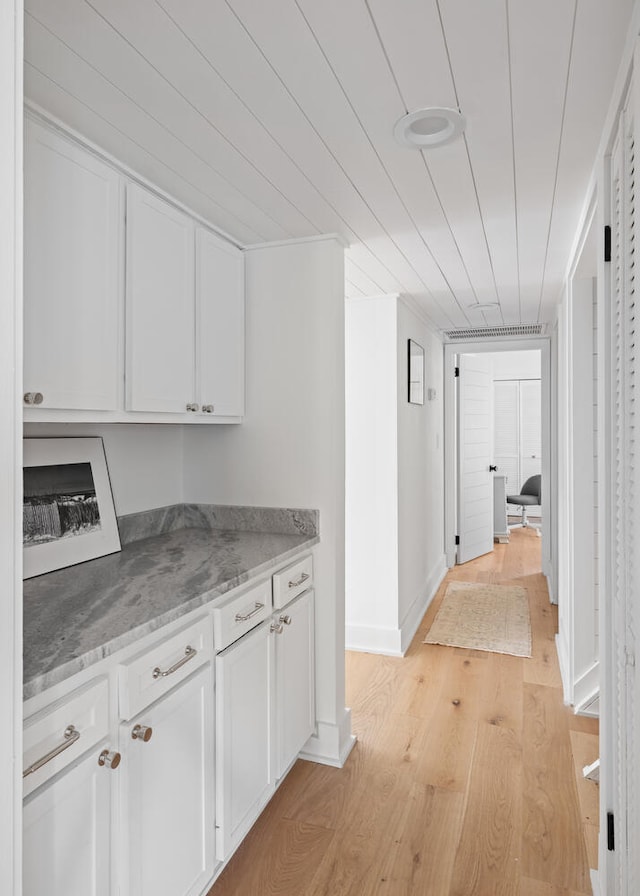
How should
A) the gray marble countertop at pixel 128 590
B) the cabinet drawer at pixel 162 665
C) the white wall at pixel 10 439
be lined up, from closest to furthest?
the white wall at pixel 10 439 → the gray marble countertop at pixel 128 590 → the cabinet drawer at pixel 162 665

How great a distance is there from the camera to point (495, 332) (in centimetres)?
515

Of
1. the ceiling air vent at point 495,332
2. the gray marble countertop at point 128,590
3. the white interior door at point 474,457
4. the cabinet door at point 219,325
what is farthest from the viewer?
the white interior door at point 474,457

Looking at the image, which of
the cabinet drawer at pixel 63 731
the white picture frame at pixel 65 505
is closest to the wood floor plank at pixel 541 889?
the cabinet drawer at pixel 63 731

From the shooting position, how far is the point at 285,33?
4.14 ft

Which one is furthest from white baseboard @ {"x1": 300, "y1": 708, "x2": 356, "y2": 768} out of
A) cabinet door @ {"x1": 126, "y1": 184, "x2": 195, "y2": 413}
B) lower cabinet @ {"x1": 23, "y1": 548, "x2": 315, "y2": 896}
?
cabinet door @ {"x1": 126, "y1": 184, "x2": 195, "y2": 413}

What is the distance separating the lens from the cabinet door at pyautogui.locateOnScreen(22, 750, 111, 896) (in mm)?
1072

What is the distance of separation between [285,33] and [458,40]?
0.39 metres

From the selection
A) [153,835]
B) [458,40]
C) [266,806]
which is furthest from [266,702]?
[458,40]

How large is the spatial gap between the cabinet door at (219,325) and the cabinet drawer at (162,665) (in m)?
0.99

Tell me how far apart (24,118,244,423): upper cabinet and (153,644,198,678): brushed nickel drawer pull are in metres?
→ 0.72

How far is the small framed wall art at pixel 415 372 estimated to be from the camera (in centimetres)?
399

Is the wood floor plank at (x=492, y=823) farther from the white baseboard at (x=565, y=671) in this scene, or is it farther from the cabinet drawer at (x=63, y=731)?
the cabinet drawer at (x=63, y=731)

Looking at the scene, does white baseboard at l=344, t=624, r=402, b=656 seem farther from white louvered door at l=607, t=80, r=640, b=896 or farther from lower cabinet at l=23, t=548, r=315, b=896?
white louvered door at l=607, t=80, r=640, b=896

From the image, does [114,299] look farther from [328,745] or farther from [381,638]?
[381,638]
